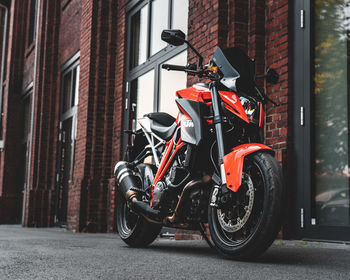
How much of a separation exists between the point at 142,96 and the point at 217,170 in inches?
191

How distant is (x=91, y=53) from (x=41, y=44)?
416 cm

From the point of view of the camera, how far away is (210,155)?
3875mm

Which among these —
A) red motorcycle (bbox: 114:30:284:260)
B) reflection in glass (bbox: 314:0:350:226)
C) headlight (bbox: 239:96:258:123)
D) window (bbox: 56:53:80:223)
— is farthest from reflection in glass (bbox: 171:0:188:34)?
window (bbox: 56:53:80:223)

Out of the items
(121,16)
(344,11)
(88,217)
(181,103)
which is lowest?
(88,217)

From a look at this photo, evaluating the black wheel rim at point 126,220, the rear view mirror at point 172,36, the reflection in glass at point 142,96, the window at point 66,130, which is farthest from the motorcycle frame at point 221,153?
the window at point 66,130

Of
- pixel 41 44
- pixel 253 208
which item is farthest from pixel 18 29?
pixel 253 208

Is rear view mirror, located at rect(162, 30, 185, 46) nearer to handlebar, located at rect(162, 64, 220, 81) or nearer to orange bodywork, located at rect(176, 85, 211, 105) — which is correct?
handlebar, located at rect(162, 64, 220, 81)

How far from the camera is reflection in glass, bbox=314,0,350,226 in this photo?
15.6ft

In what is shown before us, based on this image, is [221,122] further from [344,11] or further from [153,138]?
[344,11]

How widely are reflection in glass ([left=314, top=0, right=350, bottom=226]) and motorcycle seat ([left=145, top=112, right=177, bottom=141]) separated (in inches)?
56.7

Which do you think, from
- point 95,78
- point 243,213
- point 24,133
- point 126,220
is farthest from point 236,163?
point 24,133

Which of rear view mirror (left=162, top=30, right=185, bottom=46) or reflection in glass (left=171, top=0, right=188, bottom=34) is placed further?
reflection in glass (left=171, top=0, right=188, bottom=34)

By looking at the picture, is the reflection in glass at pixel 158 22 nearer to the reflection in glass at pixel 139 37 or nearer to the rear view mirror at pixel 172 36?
the reflection in glass at pixel 139 37

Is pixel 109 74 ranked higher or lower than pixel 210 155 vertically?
higher
